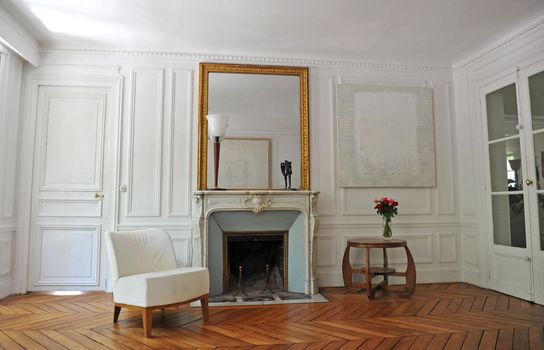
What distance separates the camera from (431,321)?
281 cm

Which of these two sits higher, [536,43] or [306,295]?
[536,43]

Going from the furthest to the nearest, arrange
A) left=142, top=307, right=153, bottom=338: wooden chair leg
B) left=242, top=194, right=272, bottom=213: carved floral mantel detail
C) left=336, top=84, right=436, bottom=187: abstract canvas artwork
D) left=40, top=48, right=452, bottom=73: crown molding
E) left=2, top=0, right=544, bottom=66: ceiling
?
left=336, top=84, right=436, bottom=187: abstract canvas artwork → left=40, top=48, right=452, bottom=73: crown molding → left=242, top=194, right=272, bottom=213: carved floral mantel detail → left=2, top=0, right=544, bottom=66: ceiling → left=142, top=307, right=153, bottom=338: wooden chair leg

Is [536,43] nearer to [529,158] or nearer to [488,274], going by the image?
[529,158]

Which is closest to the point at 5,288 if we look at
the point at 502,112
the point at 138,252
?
the point at 138,252

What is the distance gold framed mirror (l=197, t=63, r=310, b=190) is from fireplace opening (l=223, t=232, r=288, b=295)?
512 millimetres

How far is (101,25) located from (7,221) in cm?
199

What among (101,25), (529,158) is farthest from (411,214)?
(101,25)

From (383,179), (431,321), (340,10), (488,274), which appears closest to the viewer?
(431,321)

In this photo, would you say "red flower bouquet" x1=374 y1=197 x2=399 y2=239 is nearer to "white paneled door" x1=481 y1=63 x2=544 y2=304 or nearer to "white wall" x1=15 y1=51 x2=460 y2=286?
"white wall" x1=15 y1=51 x2=460 y2=286

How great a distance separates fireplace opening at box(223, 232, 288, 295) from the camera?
3.72 m

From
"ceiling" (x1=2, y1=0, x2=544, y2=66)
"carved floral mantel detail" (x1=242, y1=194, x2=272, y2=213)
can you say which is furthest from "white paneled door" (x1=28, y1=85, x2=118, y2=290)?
"carved floral mantel detail" (x1=242, y1=194, x2=272, y2=213)

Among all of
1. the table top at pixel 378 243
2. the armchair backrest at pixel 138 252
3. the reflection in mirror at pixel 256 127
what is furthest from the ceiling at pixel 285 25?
the table top at pixel 378 243

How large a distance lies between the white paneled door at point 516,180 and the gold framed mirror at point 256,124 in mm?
1862

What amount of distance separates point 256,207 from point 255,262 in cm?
63
